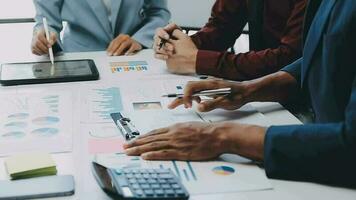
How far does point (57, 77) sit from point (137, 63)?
11.9 inches

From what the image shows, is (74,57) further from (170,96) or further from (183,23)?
(183,23)

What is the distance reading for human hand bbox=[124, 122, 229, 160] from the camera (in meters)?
1.00

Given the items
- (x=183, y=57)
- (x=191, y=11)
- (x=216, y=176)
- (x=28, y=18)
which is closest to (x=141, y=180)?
(x=216, y=176)

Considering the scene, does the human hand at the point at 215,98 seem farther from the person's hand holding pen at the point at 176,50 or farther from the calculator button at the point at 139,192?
the calculator button at the point at 139,192

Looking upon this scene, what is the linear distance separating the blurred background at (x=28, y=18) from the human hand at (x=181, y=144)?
4.96 ft

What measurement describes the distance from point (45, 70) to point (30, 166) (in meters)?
0.68

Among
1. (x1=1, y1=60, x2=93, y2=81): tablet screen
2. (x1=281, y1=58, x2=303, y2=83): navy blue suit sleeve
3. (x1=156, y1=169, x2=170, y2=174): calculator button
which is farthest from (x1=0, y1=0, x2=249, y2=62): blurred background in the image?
(x1=156, y1=169, x2=170, y2=174): calculator button

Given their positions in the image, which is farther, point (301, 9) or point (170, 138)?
point (301, 9)

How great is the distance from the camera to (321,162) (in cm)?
92

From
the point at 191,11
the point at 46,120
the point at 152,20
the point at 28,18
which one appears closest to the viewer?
the point at 46,120

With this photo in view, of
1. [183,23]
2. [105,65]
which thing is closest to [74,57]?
[105,65]

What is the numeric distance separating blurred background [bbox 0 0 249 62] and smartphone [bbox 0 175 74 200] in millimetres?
1591

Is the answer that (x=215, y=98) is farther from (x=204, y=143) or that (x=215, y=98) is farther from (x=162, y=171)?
(x=162, y=171)

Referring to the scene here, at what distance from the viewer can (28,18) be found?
11.2 ft
